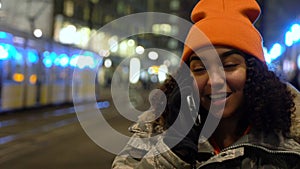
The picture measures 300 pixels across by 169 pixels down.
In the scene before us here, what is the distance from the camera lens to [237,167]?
1.43 m

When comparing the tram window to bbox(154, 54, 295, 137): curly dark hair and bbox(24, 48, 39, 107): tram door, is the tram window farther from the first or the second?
bbox(154, 54, 295, 137): curly dark hair

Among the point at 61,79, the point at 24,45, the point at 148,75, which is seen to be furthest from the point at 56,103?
the point at 148,75

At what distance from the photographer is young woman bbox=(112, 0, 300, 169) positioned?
142 cm

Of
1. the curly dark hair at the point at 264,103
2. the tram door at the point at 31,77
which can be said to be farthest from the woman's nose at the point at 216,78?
the tram door at the point at 31,77

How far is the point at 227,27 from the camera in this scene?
5.04 ft

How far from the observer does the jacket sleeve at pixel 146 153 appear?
141 cm

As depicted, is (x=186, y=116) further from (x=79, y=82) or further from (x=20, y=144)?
(x=79, y=82)

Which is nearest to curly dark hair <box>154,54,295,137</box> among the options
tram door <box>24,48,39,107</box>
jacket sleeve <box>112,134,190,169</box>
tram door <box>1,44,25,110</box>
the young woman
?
the young woman

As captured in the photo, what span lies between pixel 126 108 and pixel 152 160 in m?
0.29

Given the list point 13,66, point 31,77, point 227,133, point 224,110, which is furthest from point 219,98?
point 31,77

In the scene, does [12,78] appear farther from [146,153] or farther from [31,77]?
[146,153]

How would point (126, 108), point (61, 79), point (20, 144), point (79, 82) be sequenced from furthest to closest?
point (79, 82), point (61, 79), point (20, 144), point (126, 108)

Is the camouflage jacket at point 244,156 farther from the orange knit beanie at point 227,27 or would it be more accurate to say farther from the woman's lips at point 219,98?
the orange knit beanie at point 227,27

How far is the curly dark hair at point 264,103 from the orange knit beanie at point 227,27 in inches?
2.1
